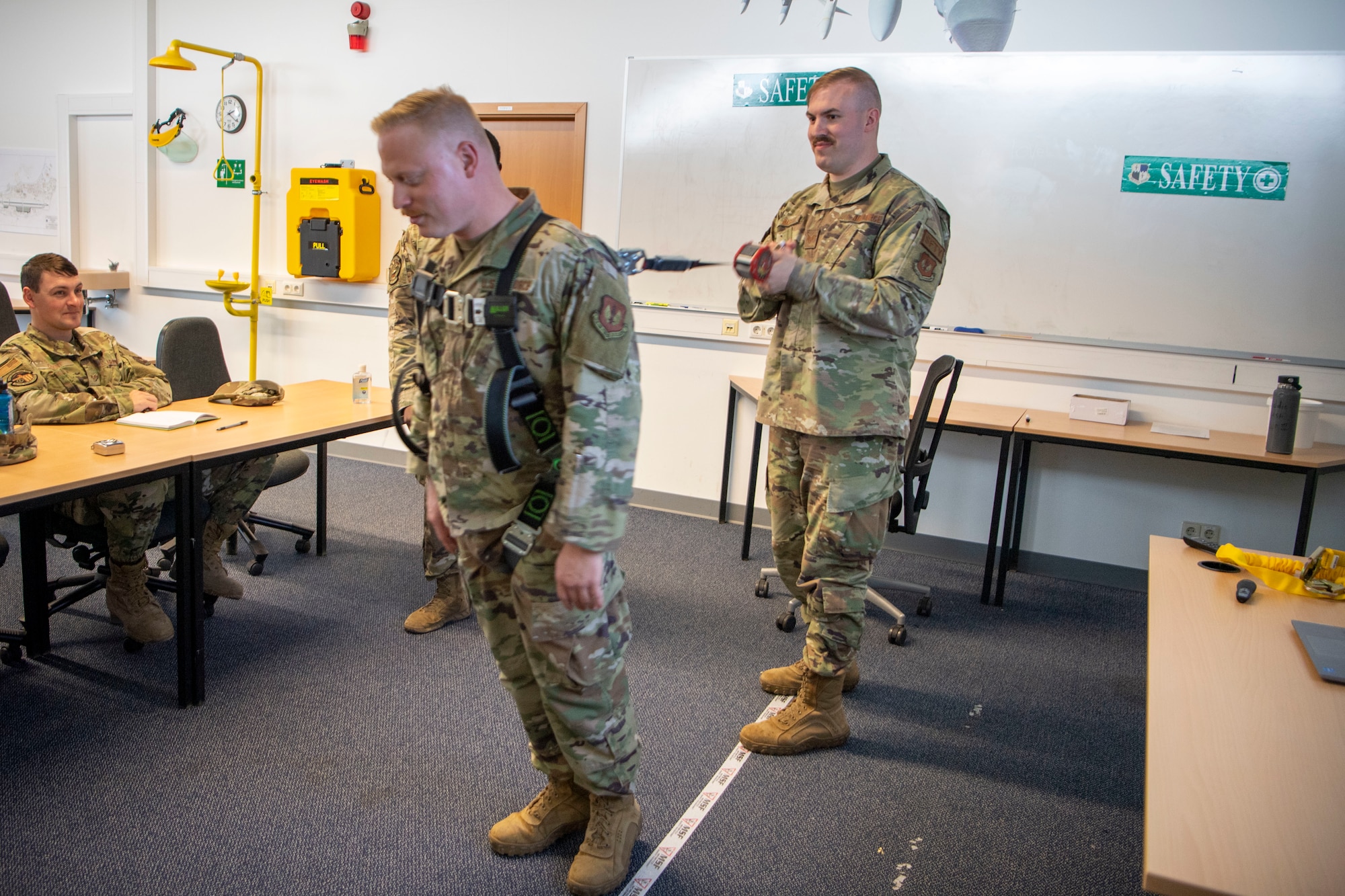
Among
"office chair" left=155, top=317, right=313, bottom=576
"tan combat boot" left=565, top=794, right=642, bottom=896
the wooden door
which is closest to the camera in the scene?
"tan combat boot" left=565, top=794, right=642, bottom=896

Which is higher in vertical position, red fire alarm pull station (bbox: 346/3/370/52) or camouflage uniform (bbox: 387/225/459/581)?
red fire alarm pull station (bbox: 346/3/370/52)

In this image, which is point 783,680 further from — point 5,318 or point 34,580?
point 5,318

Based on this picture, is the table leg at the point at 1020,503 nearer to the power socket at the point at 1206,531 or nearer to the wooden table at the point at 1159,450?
the wooden table at the point at 1159,450

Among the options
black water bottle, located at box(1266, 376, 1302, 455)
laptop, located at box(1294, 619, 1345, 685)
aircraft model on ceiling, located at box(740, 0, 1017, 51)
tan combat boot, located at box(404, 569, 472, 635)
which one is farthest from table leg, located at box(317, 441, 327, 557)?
black water bottle, located at box(1266, 376, 1302, 455)

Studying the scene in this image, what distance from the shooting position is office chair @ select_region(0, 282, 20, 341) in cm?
419

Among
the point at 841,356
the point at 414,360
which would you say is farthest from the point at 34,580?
the point at 841,356

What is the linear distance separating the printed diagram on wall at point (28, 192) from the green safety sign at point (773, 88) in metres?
4.81

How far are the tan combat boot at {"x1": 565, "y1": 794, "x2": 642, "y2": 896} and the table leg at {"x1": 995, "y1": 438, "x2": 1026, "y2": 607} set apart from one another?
2.28 metres

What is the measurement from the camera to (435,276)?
1.61 meters

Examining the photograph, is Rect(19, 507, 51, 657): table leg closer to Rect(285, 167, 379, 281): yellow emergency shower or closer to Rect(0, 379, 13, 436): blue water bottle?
Rect(0, 379, 13, 436): blue water bottle

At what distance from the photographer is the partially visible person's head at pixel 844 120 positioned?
7.27ft

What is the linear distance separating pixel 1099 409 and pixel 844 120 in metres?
2.15

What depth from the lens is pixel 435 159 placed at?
144cm

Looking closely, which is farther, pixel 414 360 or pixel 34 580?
pixel 34 580
